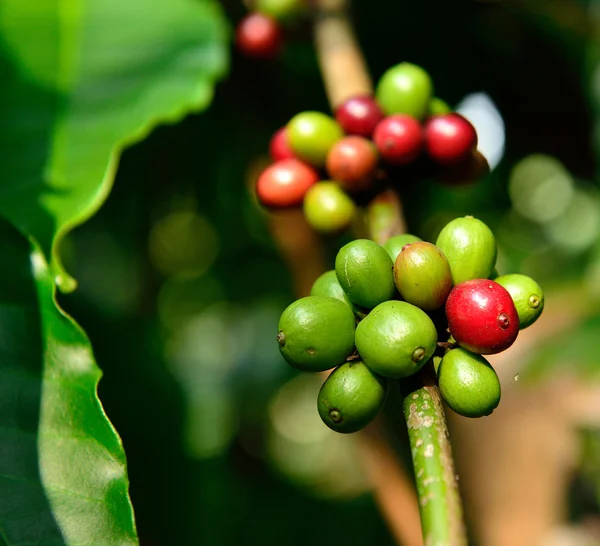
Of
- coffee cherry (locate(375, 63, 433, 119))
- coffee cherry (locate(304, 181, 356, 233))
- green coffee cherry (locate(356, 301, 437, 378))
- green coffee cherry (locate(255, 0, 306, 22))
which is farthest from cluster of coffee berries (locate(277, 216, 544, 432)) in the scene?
green coffee cherry (locate(255, 0, 306, 22))

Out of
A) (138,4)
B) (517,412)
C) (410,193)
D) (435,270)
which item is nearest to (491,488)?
(517,412)

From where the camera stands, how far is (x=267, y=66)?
3068mm

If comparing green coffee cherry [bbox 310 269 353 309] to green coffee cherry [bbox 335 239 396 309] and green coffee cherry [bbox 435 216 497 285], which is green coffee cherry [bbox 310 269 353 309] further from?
green coffee cherry [bbox 435 216 497 285]

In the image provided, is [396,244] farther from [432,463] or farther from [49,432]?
[49,432]

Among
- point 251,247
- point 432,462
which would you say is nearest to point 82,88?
point 432,462

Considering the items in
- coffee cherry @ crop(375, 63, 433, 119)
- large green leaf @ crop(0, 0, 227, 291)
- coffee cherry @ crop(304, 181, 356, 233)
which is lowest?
coffee cherry @ crop(304, 181, 356, 233)

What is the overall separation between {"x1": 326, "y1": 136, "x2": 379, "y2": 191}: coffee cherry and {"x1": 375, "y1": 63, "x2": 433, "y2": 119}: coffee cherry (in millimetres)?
151

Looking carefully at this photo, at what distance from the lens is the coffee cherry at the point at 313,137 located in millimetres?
1626

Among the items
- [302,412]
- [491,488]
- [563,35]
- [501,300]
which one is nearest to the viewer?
[501,300]

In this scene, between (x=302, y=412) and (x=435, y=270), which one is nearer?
(x=435, y=270)

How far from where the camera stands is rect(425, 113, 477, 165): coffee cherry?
61.3 inches

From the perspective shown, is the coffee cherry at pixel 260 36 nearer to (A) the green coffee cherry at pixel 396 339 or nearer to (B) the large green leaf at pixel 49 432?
(B) the large green leaf at pixel 49 432

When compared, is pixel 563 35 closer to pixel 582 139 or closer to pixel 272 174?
pixel 582 139

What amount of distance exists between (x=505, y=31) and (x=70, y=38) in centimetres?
204
